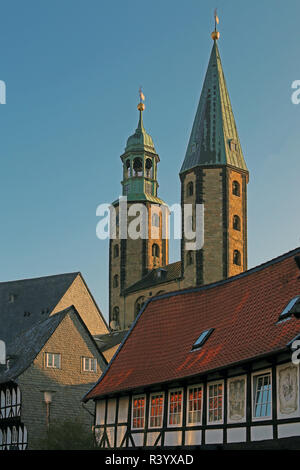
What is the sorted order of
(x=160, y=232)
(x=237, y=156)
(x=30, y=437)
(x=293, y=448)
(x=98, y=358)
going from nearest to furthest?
(x=293, y=448) < (x=30, y=437) < (x=98, y=358) < (x=237, y=156) < (x=160, y=232)

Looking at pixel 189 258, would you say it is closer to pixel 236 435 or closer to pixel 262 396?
pixel 236 435

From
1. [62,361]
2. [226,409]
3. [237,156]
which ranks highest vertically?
[237,156]

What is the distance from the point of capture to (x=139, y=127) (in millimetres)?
99875

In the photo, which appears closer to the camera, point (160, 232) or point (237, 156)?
point (237, 156)

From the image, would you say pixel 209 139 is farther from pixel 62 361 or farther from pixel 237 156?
pixel 62 361

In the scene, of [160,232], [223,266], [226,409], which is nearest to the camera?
[226,409]

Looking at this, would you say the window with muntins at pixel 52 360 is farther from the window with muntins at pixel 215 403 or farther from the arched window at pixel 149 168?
the arched window at pixel 149 168

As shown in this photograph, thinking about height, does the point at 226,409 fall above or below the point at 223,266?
below

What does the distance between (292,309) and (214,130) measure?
181 feet

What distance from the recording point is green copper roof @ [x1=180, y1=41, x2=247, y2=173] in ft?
255

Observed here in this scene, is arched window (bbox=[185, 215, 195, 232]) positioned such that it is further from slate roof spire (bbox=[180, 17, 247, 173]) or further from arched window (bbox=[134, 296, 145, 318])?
arched window (bbox=[134, 296, 145, 318])

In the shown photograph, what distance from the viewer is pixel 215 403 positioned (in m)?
27.6
